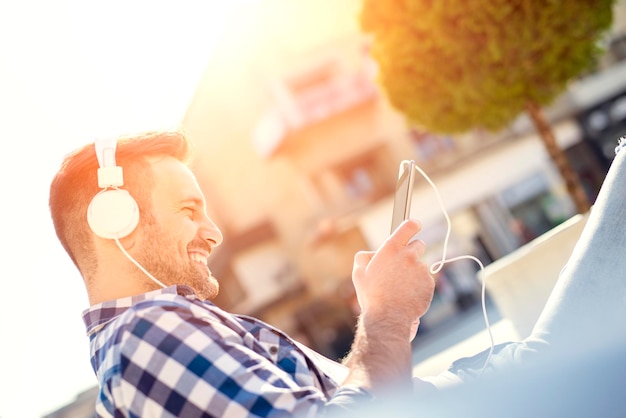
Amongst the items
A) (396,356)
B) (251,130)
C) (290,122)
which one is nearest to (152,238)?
(396,356)

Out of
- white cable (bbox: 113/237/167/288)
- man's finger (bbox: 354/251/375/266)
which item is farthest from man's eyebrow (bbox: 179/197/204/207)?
man's finger (bbox: 354/251/375/266)

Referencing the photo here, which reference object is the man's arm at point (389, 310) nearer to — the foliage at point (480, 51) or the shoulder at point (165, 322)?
the shoulder at point (165, 322)

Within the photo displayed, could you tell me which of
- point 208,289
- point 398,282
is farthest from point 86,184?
point 398,282

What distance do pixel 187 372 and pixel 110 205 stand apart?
22.8 inches

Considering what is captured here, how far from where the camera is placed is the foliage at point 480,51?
382 inches

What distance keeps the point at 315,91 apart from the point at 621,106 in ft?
36.2

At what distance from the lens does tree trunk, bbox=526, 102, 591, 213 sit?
951cm

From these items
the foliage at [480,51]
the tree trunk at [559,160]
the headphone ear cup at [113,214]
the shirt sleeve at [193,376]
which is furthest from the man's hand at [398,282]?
the foliage at [480,51]

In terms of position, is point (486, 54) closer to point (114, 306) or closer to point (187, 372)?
point (114, 306)

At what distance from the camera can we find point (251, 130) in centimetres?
2677

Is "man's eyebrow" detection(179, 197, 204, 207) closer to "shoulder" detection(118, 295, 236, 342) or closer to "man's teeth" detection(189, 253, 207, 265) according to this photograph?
"man's teeth" detection(189, 253, 207, 265)

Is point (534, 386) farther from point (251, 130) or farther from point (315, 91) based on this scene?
point (251, 130)

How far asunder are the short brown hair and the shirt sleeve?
456 millimetres

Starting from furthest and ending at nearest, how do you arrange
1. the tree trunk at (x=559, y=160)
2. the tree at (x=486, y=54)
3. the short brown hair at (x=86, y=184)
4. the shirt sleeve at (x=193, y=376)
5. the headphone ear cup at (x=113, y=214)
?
1. the tree at (x=486, y=54)
2. the tree trunk at (x=559, y=160)
3. the short brown hair at (x=86, y=184)
4. the headphone ear cup at (x=113, y=214)
5. the shirt sleeve at (x=193, y=376)
